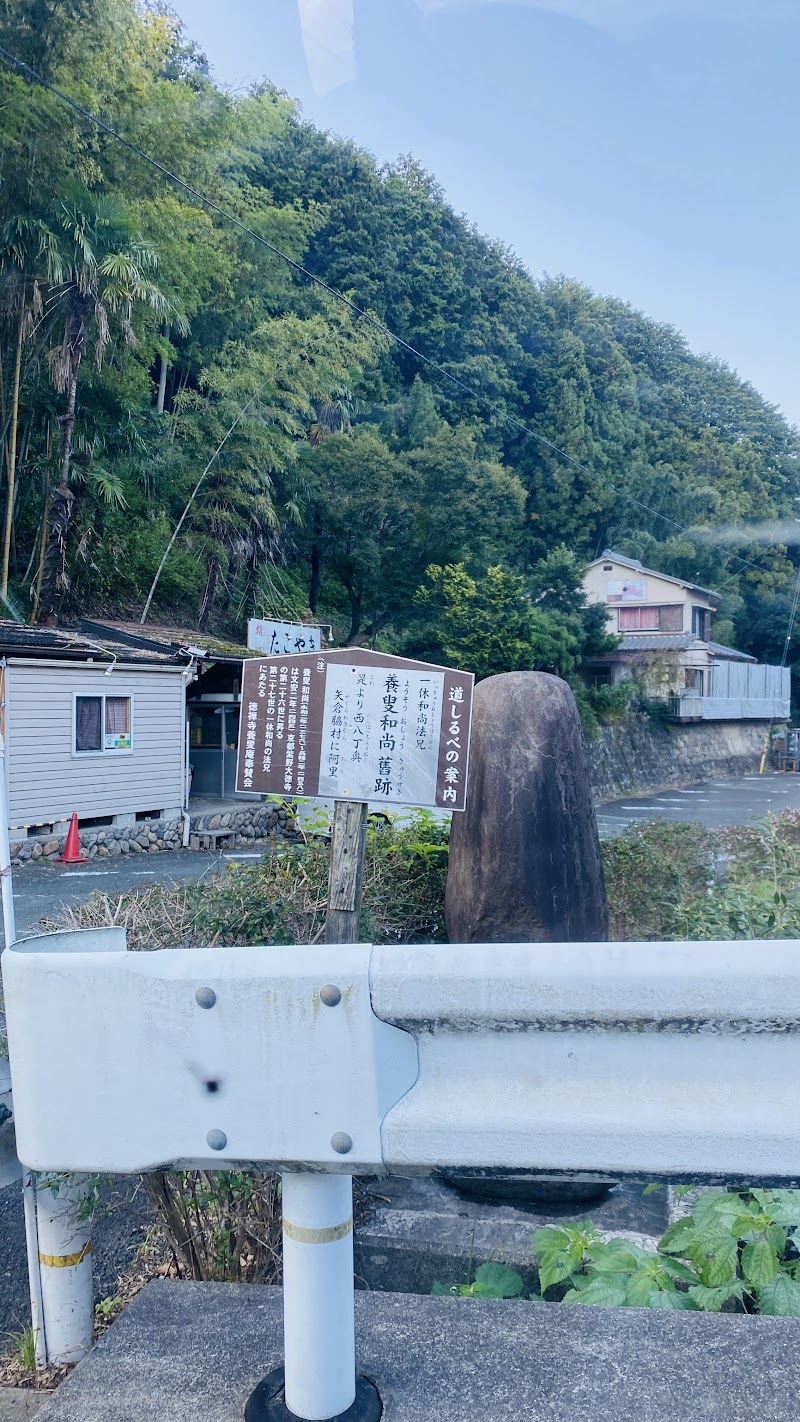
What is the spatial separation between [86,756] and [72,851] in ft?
5.25

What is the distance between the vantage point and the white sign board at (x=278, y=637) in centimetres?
1831

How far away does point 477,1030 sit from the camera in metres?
1.34

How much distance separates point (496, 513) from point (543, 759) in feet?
66.4

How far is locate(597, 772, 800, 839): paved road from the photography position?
19.4 metres

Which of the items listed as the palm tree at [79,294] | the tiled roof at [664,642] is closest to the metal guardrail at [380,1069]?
the palm tree at [79,294]

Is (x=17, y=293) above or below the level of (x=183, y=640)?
above

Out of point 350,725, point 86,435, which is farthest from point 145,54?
point 350,725

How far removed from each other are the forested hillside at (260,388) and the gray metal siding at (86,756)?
4133 millimetres

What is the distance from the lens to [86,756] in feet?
44.8

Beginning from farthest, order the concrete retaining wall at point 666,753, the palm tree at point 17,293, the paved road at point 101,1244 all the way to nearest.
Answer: the concrete retaining wall at point 666,753 → the palm tree at point 17,293 → the paved road at point 101,1244

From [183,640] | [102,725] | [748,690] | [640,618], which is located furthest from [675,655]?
[102,725]

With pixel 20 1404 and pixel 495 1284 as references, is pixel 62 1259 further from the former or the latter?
pixel 495 1284

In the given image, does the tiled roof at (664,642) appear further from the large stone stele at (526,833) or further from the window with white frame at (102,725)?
the large stone stele at (526,833)

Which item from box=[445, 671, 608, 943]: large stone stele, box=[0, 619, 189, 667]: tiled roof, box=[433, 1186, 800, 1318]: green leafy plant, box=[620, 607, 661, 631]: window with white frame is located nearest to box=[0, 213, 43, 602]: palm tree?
box=[0, 619, 189, 667]: tiled roof
